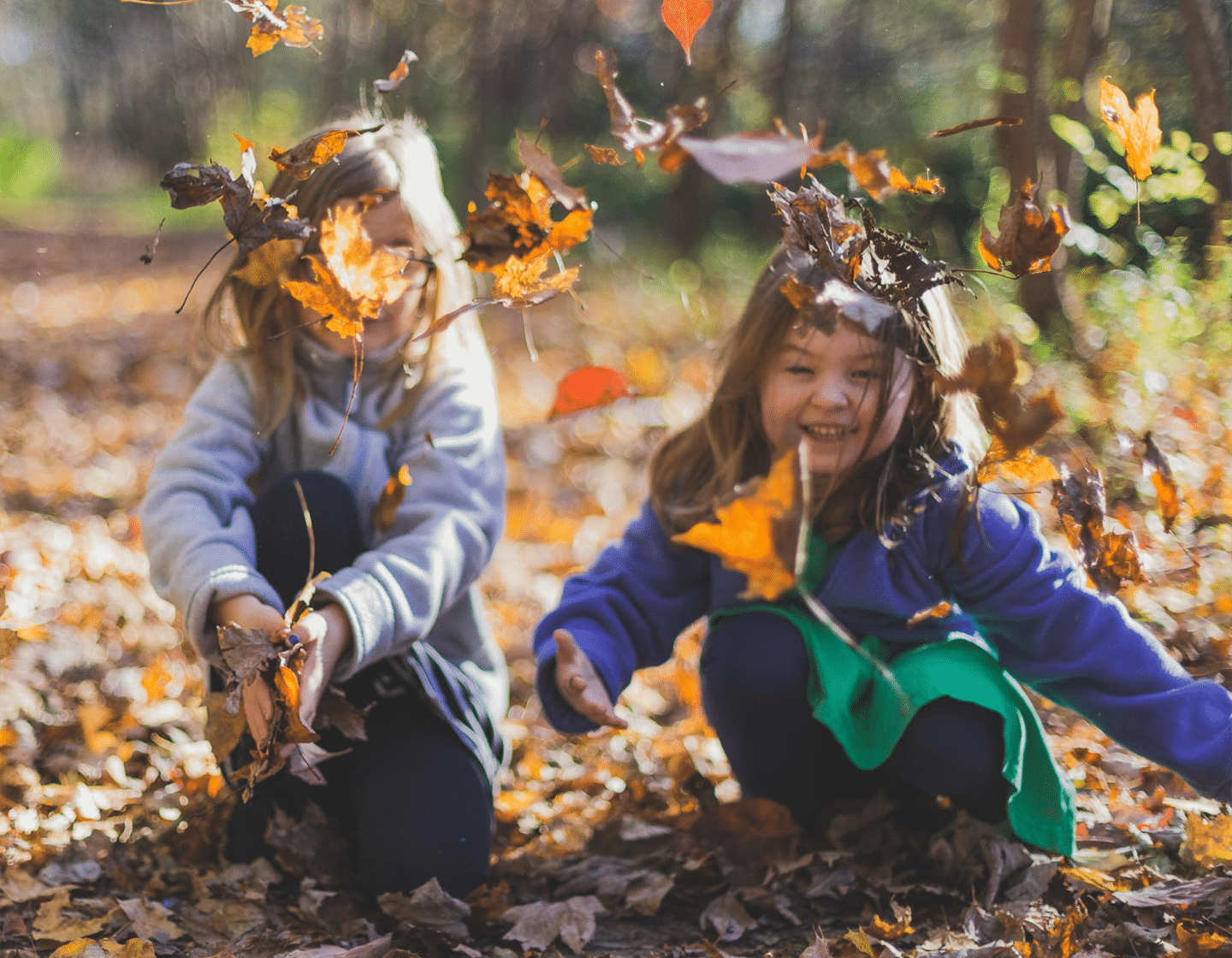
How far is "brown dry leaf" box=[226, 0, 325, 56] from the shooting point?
1.46m

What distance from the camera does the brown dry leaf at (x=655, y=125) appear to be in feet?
4.19

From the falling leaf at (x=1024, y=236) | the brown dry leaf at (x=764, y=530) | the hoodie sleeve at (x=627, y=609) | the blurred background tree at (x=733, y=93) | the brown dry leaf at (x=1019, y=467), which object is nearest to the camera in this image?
the brown dry leaf at (x=764, y=530)

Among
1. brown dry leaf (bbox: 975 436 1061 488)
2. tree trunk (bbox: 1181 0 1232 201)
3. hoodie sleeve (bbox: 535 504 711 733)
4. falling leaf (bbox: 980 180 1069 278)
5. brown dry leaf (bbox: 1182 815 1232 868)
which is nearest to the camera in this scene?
falling leaf (bbox: 980 180 1069 278)

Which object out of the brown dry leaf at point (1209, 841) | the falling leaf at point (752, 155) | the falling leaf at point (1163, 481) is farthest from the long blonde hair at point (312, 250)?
the brown dry leaf at point (1209, 841)

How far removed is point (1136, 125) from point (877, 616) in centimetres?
83

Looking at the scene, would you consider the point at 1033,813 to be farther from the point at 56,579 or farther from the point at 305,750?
the point at 56,579

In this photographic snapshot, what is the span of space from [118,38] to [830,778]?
2693 cm

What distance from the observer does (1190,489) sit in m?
2.27

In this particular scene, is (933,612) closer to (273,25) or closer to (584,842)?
(584,842)

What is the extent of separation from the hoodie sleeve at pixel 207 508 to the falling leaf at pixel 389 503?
8.5 inches

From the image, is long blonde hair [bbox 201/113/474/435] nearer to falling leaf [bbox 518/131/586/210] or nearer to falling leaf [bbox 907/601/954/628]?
falling leaf [bbox 518/131/586/210]

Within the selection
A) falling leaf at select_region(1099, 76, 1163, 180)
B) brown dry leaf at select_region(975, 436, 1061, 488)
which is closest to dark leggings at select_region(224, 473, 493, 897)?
brown dry leaf at select_region(975, 436, 1061, 488)

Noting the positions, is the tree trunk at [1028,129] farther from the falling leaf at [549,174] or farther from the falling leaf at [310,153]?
the falling leaf at [310,153]

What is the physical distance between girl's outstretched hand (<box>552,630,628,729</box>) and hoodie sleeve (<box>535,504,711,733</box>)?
1.6 inches
